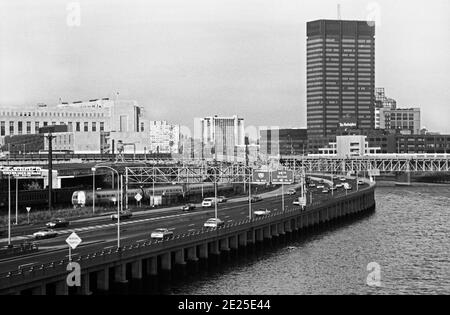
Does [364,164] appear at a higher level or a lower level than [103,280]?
higher

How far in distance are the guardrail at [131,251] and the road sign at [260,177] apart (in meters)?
7.98

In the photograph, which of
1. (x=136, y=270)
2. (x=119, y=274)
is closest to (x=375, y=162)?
(x=136, y=270)

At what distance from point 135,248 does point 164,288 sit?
122 inches

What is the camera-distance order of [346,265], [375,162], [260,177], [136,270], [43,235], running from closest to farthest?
[136,270]
[43,235]
[346,265]
[260,177]
[375,162]

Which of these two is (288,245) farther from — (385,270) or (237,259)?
(385,270)

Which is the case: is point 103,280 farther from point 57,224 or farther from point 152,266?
point 57,224

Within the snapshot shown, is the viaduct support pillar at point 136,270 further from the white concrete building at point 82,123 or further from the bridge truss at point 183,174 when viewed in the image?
the white concrete building at point 82,123

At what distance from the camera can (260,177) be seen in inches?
3214

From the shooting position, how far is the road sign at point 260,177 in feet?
266

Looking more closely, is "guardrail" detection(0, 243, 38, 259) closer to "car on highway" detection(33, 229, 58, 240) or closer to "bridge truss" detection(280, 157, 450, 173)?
"car on highway" detection(33, 229, 58, 240)

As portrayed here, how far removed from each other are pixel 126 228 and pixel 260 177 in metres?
26.0

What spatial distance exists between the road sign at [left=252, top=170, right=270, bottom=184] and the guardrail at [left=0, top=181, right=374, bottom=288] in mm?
7976

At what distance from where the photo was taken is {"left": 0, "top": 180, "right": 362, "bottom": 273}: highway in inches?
1658

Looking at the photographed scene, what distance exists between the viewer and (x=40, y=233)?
51281 mm
